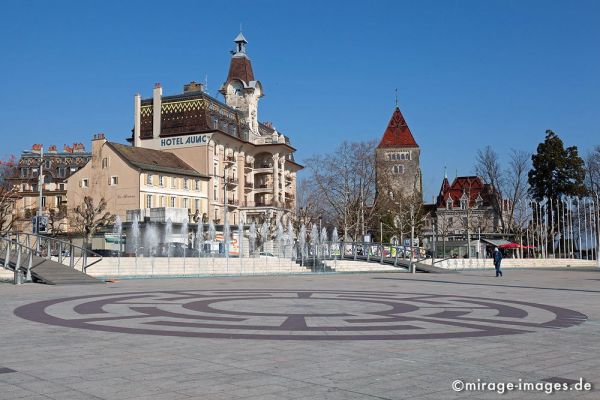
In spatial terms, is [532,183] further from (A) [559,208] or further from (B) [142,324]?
(B) [142,324]

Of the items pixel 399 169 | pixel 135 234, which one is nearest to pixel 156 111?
Result: pixel 135 234

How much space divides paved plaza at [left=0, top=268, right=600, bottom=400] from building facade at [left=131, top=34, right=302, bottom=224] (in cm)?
5124

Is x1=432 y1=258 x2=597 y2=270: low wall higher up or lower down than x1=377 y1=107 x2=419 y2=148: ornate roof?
lower down

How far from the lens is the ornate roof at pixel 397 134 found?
11894 centimetres

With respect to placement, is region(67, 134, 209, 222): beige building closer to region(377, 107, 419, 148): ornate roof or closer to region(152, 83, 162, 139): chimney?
region(152, 83, 162, 139): chimney

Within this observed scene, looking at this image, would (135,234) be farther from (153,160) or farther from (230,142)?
(230,142)

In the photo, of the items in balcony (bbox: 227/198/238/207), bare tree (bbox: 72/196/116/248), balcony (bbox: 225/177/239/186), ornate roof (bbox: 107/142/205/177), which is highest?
ornate roof (bbox: 107/142/205/177)

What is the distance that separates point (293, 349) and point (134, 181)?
191 feet

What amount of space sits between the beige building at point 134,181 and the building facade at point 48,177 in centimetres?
680

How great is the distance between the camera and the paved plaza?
6.80m

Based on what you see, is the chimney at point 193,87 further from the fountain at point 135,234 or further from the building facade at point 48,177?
the fountain at point 135,234

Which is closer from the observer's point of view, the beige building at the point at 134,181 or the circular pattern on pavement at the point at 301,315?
the circular pattern on pavement at the point at 301,315

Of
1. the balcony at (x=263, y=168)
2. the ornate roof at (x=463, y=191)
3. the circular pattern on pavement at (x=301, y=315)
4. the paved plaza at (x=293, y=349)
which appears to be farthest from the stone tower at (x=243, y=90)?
the paved plaza at (x=293, y=349)

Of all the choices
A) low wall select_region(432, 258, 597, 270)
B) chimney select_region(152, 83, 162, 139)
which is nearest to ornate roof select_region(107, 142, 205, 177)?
chimney select_region(152, 83, 162, 139)
